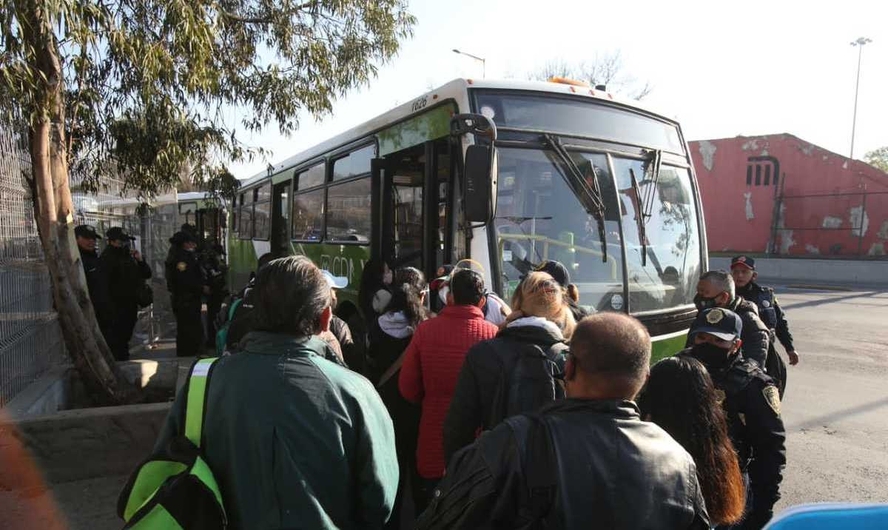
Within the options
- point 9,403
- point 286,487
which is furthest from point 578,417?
point 9,403

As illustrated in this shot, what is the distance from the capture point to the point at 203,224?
1928cm

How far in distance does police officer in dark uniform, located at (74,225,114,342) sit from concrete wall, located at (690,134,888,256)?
2666cm

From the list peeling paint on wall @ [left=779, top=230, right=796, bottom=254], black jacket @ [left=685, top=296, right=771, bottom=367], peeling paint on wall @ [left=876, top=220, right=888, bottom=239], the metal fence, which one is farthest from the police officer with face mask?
peeling paint on wall @ [left=779, top=230, right=796, bottom=254]

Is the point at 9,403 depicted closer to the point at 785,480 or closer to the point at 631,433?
the point at 631,433

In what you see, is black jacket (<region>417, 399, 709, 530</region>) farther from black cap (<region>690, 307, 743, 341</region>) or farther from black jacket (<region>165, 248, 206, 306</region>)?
black jacket (<region>165, 248, 206, 306</region>)

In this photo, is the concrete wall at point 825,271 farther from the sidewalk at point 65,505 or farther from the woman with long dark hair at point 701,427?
the sidewalk at point 65,505

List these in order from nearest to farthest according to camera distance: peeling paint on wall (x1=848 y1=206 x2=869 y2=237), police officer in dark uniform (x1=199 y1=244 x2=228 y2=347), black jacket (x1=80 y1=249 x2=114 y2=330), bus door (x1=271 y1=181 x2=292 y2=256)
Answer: black jacket (x1=80 y1=249 x2=114 y2=330), police officer in dark uniform (x1=199 y1=244 x2=228 y2=347), bus door (x1=271 y1=181 x2=292 y2=256), peeling paint on wall (x1=848 y1=206 x2=869 y2=237)

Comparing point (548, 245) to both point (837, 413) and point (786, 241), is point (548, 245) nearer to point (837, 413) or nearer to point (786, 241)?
point (837, 413)

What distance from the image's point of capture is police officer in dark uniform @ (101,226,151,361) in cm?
732

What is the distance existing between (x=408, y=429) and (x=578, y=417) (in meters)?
2.34

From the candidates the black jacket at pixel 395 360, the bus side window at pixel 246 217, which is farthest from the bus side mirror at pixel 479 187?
the bus side window at pixel 246 217

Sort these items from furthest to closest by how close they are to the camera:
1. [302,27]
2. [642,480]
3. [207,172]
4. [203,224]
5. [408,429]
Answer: [203,224] < [207,172] < [302,27] < [408,429] < [642,480]

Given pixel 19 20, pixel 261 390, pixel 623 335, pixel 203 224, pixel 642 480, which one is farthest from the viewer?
pixel 203 224

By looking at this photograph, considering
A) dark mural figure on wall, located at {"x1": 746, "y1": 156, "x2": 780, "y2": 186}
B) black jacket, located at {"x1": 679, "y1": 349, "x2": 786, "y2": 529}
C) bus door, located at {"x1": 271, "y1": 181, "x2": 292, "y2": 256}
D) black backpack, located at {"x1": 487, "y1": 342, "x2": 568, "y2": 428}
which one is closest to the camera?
black backpack, located at {"x1": 487, "y1": 342, "x2": 568, "y2": 428}
